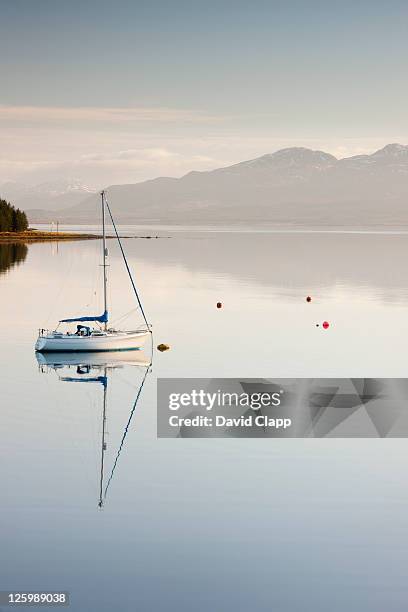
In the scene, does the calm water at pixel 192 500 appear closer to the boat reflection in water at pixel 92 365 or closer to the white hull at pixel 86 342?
the boat reflection in water at pixel 92 365

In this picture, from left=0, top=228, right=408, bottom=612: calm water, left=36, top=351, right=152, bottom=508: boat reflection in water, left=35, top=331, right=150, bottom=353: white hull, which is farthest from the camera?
left=35, top=331, right=150, bottom=353: white hull

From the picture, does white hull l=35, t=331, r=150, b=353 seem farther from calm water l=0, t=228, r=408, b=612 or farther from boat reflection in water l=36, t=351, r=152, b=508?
calm water l=0, t=228, r=408, b=612

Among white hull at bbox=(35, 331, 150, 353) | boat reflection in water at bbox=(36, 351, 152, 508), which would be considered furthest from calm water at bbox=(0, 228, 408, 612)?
white hull at bbox=(35, 331, 150, 353)

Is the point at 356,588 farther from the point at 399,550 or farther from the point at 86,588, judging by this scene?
the point at 86,588

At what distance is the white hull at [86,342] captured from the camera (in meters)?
67.6

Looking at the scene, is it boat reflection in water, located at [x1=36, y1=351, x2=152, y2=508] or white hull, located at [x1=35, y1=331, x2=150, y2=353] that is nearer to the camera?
boat reflection in water, located at [x1=36, y1=351, x2=152, y2=508]

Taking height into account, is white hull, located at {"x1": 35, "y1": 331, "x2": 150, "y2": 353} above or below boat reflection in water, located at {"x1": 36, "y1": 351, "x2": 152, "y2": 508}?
above

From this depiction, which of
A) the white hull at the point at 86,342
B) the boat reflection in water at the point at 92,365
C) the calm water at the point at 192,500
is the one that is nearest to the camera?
the calm water at the point at 192,500

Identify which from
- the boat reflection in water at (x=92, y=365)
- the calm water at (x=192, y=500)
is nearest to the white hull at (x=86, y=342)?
the boat reflection in water at (x=92, y=365)

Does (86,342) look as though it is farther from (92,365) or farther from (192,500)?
(192,500)

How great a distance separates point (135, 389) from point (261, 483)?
804 inches

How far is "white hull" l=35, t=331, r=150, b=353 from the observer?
67.6 m

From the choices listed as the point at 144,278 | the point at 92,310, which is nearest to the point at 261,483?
the point at 92,310

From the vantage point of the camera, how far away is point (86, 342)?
223ft
